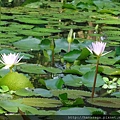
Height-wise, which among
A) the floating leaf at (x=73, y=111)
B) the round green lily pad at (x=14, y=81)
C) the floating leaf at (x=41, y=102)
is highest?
the round green lily pad at (x=14, y=81)

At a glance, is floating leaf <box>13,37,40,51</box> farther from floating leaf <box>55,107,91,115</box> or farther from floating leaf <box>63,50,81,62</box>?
floating leaf <box>55,107,91,115</box>

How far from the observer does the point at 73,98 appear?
1.74 metres

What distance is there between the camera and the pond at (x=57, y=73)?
1.58 meters

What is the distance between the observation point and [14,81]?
1.76 m

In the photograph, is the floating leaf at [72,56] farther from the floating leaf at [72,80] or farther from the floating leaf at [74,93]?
the floating leaf at [74,93]

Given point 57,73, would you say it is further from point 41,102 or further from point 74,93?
point 41,102

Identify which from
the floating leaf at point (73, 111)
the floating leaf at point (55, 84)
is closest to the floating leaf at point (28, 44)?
the floating leaf at point (55, 84)

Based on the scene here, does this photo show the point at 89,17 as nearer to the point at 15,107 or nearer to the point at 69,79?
the point at 69,79

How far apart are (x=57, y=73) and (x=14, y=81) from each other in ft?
1.54

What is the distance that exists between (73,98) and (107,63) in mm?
755

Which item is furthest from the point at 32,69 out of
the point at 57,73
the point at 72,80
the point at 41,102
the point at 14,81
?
the point at 41,102

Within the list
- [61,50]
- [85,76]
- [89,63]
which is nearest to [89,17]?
[61,50]

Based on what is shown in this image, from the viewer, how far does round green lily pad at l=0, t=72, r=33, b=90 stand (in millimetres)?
1750

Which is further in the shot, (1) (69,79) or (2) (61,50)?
(2) (61,50)
